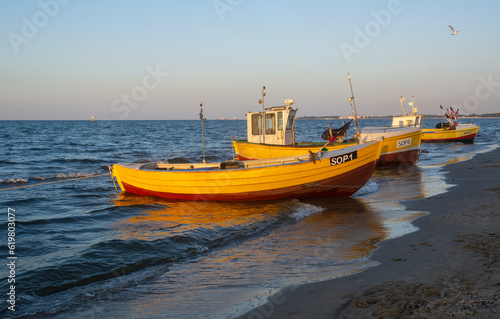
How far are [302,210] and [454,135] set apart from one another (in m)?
31.1

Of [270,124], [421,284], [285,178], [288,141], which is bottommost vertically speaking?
[421,284]

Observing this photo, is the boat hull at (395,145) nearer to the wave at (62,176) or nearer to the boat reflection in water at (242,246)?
the boat reflection in water at (242,246)

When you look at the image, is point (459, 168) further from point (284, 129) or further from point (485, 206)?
point (485, 206)

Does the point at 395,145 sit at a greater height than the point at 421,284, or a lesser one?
greater

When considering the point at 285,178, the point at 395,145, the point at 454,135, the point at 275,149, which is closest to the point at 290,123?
the point at 275,149

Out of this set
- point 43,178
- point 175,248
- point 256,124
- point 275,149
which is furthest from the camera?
point 43,178

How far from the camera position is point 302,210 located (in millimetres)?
12016

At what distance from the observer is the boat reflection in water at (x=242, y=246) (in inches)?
233

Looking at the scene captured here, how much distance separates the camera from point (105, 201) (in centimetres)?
1505

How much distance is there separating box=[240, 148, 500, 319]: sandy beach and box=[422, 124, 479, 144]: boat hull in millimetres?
31318

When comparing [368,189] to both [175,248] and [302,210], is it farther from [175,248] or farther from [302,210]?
[175,248]

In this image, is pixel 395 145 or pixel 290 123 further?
pixel 395 145

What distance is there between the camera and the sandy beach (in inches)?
175

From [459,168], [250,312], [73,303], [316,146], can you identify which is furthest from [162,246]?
[459,168]
